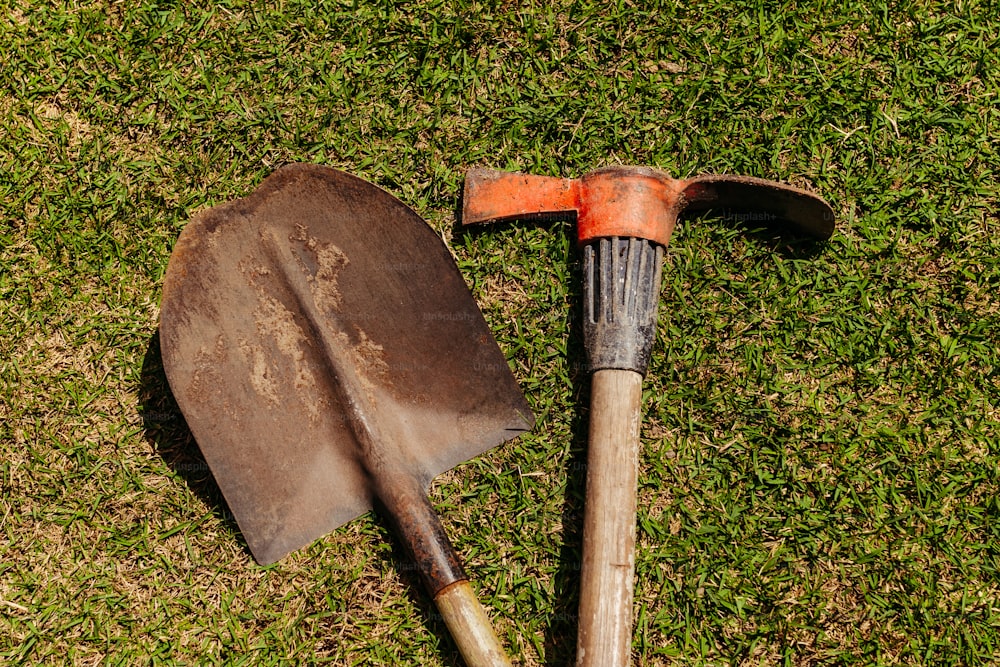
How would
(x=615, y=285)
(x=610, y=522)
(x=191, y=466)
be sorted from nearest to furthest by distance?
(x=610, y=522) → (x=615, y=285) → (x=191, y=466)

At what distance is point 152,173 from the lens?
308 cm

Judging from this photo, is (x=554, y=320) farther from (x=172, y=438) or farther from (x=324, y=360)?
(x=172, y=438)

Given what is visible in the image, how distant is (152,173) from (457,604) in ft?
6.54

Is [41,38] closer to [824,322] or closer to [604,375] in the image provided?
[604,375]

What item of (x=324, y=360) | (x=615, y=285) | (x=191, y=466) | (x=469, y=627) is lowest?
(x=469, y=627)

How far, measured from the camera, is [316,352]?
267 cm

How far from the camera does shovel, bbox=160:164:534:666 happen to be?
104 inches

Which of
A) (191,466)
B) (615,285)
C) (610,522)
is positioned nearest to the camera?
(610,522)

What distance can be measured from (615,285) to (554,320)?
0.38 m

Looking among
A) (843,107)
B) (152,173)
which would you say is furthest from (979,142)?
(152,173)

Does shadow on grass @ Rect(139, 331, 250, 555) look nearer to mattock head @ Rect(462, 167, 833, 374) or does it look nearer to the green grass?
the green grass

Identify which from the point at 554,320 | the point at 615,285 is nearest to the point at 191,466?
the point at 554,320

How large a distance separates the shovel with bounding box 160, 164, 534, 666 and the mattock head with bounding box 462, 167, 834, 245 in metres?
0.30

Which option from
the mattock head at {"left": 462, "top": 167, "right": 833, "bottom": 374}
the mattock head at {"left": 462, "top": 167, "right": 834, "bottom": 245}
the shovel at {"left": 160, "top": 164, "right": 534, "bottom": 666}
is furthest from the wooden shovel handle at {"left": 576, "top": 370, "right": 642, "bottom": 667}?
the mattock head at {"left": 462, "top": 167, "right": 834, "bottom": 245}
